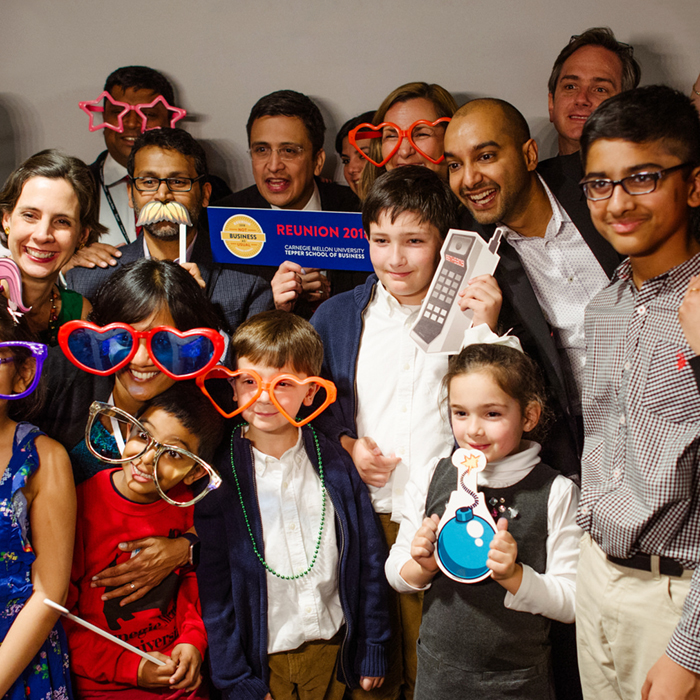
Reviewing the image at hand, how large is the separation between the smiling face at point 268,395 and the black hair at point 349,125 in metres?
1.22

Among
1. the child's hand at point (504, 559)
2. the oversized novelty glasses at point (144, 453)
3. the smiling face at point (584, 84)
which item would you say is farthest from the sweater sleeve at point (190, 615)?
the smiling face at point (584, 84)

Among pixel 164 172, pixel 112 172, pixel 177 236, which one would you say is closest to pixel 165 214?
pixel 177 236

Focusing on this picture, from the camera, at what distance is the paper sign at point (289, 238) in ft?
5.85

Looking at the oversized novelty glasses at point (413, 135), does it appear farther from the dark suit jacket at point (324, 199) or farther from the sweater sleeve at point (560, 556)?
the sweater sleeve at point (560, 556)

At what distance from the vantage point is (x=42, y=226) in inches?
67.6

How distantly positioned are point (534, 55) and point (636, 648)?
193 centimetres

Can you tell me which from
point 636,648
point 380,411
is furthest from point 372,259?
point 636,648

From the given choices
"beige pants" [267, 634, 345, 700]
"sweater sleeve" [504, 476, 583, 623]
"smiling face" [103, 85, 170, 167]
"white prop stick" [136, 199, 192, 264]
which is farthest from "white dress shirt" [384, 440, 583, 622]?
"smiling face" [103, 85, 170, 167]

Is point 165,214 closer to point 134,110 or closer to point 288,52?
point 134,110

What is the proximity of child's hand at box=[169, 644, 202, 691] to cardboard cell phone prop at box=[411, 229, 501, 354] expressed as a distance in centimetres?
92

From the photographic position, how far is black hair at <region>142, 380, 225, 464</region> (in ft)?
5.23

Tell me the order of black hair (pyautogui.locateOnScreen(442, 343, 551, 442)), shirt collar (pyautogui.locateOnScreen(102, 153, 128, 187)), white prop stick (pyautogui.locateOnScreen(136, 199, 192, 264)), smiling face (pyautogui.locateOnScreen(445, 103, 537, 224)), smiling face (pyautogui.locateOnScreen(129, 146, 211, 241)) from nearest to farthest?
black hair (pyautogui.locateOnScreen(442, 343, 551, 442)) → smiling face (pyautogui.locateOnScreen(445, 103, 537, 224)) → white prop stick (pyautogui.locateOnScreen(136, 199, 192, 264)) → smiling face (pyautogui.locateOnScreen(129, 146, 211, 241)) → shirt collar (pyautogui.locateOnScreen(102, 153, 128, 187))

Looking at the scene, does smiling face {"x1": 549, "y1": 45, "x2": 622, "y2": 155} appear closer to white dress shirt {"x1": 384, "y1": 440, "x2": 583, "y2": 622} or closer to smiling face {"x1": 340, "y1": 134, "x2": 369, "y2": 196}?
smiling face {"x1": 340, "y1": 134, "x2": 369, "y2": 196}

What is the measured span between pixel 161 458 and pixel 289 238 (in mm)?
688
